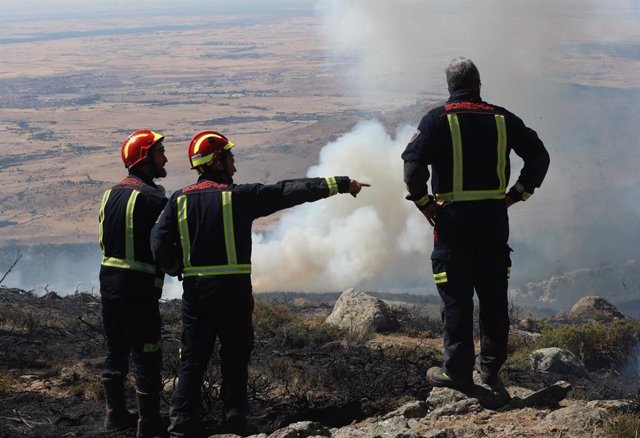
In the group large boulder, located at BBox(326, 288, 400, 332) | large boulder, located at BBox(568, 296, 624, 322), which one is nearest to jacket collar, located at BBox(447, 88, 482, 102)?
large boulder, located at BBox(326, 288, 400, 332)

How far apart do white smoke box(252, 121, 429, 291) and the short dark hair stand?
82.7ft

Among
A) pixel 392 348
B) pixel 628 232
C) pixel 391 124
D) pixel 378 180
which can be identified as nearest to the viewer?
pixel 392 348

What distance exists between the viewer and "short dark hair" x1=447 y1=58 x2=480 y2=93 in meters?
6.25

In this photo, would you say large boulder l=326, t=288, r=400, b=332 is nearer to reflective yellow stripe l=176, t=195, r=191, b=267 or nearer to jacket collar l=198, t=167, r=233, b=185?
jacket collar l=198, t=167, r=233, b=185

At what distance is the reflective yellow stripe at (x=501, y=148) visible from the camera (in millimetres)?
6188

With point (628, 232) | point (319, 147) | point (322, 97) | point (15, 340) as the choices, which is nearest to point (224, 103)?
point (322, 97)

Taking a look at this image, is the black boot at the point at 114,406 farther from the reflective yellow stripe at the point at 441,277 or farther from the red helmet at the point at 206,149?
the reflective yellow stripe at the point at 441,277

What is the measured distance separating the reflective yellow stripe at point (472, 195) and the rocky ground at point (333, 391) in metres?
1.27

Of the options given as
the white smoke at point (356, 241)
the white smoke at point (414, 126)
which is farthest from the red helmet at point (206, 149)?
the white smoke at point (414, 126)

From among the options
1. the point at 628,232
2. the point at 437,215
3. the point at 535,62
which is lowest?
the point at 628,232

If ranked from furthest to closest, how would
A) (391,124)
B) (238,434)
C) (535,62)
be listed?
(535,62) → (391,124) → (238,434)

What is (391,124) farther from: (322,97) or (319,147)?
(322,97)

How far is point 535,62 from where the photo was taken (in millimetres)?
77688

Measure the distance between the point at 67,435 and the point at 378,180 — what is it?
30454 mm
